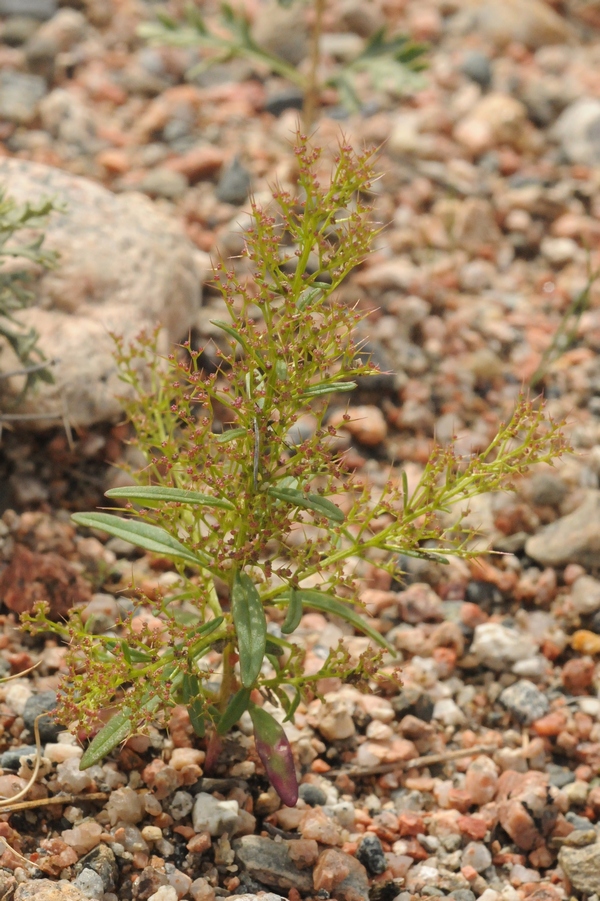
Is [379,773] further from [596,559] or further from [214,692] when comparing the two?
[596,559]

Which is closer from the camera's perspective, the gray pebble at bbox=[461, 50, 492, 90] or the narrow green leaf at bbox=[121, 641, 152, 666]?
the narrow green leaf at bbox=[121, 641, 152, 666]

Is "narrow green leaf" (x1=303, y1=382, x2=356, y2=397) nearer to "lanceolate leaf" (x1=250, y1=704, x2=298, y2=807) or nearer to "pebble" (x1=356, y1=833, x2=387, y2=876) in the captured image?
"lanceolate leaf" (x1=250, y1=704, x2=298, y2=807)

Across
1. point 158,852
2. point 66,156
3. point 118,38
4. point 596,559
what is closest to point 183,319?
point 66,156

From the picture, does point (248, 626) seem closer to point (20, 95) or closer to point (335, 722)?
point (335, 722)

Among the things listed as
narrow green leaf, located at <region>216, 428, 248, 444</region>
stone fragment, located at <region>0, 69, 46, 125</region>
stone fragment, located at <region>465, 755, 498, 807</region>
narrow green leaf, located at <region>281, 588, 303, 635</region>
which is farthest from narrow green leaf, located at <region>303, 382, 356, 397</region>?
stone fragment, located at <region>0, 69, 46, 125</region>

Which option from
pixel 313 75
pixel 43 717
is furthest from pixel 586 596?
pixel 313 75

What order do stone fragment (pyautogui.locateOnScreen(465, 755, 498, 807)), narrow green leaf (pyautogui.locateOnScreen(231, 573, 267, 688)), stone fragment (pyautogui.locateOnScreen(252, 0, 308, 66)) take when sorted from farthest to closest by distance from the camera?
stone fragment (pyautogui.locateOnScreen(252, 0, 308, 66)) → stone fragment (pyautogui.locateOnScreen(465, 755, 498, 807)) → narrow green leaf (pyautogui.locateOnScreen(231, 573, 267, 688))
